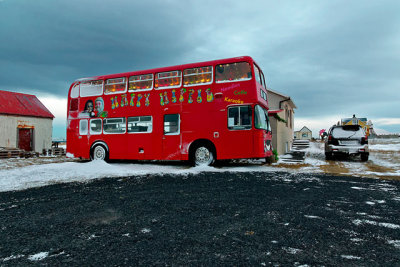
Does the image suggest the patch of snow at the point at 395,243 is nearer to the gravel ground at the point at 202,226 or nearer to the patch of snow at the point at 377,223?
the gravel ground at the point at 202,226

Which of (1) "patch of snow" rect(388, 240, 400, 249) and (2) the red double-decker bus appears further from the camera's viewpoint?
(2) the red double-decker bus

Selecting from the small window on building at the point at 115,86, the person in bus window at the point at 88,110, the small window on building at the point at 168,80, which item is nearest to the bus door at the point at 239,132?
the small window on building at the point at 168,80

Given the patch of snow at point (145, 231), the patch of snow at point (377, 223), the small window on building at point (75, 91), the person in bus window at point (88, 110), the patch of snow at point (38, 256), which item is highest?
the small window on building at point (75, 91)

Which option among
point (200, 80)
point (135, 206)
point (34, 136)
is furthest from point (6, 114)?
point (135, 206)

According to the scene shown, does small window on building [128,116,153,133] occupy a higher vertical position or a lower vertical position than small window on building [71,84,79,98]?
lower

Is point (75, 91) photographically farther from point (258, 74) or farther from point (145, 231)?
point (145, 231)

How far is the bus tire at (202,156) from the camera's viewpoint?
9.29 m

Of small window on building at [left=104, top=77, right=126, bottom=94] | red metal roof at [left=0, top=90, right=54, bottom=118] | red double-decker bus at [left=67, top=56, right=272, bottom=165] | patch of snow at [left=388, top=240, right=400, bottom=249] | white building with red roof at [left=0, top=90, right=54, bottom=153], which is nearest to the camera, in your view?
patch of snow at [left=388, top=240, right=400, bottom=249]

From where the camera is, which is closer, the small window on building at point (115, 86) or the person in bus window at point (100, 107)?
the small window on building at point (115, 86)

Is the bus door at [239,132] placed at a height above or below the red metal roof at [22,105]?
below

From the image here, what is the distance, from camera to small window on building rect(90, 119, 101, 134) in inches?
445

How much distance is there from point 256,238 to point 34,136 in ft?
81.6

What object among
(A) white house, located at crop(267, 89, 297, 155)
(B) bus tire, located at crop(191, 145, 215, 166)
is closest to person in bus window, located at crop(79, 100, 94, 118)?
(B) bus tire, located at crop(191, 145, 215, 166)

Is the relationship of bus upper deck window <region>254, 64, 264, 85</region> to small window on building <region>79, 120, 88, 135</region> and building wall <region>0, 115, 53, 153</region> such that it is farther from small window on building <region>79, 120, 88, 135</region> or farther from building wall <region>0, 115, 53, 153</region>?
building wall <region>0, 115, 53, 153</region>
